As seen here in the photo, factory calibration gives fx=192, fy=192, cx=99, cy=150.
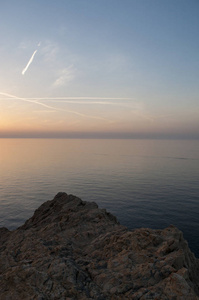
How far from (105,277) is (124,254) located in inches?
86.8

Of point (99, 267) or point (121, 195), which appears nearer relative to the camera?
point (99, 267)

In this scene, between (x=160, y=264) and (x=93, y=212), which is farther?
(x=93, y=212)

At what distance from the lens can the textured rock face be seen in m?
8.67

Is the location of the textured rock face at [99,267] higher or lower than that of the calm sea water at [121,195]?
higher

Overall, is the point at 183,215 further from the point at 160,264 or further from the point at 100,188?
the point at 160,264

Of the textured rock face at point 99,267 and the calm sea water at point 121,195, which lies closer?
the textured rock face at point 99,267

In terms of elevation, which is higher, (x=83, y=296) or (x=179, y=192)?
(x=83, y=296)

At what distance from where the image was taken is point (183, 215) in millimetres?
43375

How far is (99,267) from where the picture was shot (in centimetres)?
1094

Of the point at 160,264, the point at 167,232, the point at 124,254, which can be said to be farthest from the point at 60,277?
the point at 167,232

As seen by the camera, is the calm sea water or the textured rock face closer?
the textured rock face

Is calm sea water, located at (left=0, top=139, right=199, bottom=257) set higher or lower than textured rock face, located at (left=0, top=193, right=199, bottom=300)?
lower

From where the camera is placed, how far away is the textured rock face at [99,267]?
867cm

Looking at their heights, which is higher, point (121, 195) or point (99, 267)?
point (99, 267)
